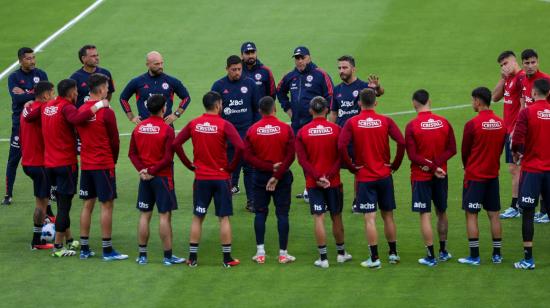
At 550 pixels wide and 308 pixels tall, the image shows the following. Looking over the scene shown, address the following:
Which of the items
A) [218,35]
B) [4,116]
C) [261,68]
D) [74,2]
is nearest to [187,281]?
[261,68]

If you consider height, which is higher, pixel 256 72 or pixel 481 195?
pixel 256 72

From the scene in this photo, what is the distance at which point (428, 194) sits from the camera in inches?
581

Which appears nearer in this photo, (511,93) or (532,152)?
(532,152)

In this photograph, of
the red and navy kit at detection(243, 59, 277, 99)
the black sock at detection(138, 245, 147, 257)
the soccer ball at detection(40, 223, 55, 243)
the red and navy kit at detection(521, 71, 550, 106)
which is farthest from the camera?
the red and navy kit at detection(243, 59, 277, 99)

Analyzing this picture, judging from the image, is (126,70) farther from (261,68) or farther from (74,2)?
(261,68)

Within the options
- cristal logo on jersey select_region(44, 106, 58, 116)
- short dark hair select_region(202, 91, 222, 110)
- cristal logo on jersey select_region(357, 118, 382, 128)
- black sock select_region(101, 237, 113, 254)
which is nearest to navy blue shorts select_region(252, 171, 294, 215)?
short dark hair select_region(202, 91, 222, 110)

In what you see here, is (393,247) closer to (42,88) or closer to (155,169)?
(155,169)

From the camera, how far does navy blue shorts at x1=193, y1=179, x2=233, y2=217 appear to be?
14.7 m

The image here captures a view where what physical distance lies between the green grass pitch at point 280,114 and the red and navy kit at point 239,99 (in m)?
1.51

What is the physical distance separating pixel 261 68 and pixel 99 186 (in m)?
4.68

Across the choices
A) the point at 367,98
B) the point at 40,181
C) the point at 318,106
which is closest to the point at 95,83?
the point at 40,181

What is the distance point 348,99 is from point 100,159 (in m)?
4.49

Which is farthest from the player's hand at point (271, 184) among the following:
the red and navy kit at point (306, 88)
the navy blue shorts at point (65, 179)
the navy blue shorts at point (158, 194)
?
the red and navy kit at point (306, 88)

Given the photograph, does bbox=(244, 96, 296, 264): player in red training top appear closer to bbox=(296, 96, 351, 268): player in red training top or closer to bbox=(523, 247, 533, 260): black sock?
bbox=(296, 96, 351, 268): player in red training top
